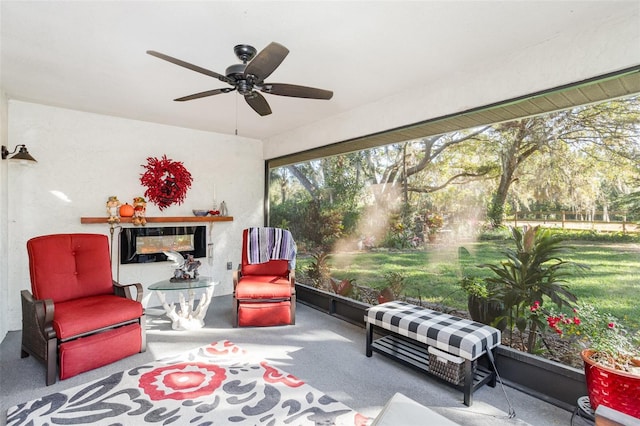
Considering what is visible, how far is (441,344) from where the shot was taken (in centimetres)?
236

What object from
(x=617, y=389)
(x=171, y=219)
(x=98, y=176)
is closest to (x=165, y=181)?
(x=171, y=219)

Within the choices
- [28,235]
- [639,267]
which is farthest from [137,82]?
[639,267]

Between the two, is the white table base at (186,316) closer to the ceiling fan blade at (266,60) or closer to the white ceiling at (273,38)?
the white ceiling at (273,38)

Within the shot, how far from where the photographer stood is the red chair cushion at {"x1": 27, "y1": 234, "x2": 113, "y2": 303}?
111 inches

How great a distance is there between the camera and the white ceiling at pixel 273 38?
1986mm

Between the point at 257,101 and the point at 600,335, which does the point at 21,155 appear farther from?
the point at 600,335

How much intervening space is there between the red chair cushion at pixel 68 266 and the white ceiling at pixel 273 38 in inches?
59.2

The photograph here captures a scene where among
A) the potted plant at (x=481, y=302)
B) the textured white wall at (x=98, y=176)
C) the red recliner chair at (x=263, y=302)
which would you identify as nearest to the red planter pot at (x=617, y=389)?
the potted plant at (x=481, y=302)

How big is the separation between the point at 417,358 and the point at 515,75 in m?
2.33

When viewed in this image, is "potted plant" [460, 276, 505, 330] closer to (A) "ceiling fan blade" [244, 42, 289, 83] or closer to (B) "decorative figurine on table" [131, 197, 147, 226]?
(A) "ceiling fan blade" [244, 42, 289, 83]

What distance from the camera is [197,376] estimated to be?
2539 millimetres

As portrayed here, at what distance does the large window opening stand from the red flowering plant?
0.35 feet

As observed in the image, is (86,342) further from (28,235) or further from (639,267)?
(639,267)

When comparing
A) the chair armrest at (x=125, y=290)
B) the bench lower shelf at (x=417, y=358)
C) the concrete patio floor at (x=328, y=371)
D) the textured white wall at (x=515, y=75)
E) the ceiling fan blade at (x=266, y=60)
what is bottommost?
the concrete patio floor at (x=328, y=371)
